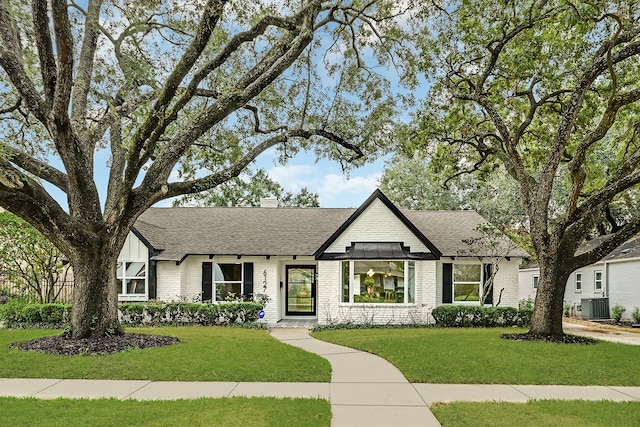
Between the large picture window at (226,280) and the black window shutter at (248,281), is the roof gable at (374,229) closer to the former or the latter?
the black window shutter at (248,281)

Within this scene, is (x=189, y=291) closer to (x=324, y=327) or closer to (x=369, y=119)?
(x=324, y=327)

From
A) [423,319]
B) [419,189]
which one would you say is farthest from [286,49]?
[419,189]

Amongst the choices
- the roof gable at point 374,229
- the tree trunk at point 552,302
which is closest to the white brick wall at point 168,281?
the roof gable at point 374,229

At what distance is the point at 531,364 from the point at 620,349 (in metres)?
3.88

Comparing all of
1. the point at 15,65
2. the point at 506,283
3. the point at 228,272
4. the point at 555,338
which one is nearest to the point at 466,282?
the point at 506,283

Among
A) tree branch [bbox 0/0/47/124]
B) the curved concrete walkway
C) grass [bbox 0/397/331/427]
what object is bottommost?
the curved concrete walkway

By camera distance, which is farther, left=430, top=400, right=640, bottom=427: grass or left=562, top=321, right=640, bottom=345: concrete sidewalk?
left=562, top=321, right=640, bottom=345: concrete sidewalk

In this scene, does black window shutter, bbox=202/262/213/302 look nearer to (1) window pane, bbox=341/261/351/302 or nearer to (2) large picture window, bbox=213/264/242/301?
(2) large picture window, bbox=213/264/242/301

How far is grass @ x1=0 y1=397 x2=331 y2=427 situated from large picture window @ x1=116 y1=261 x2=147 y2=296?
37.4ft

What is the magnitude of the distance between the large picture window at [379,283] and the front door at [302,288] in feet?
8.32

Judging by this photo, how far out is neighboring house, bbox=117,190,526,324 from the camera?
1659cm

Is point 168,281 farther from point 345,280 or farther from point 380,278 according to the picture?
point 380,278

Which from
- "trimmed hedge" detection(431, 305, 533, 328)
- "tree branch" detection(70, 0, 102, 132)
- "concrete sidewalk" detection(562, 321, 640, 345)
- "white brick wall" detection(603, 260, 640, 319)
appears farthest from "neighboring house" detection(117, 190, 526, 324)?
"tree branch" detection(70, 0, 102, 132)

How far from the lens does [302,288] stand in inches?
749
